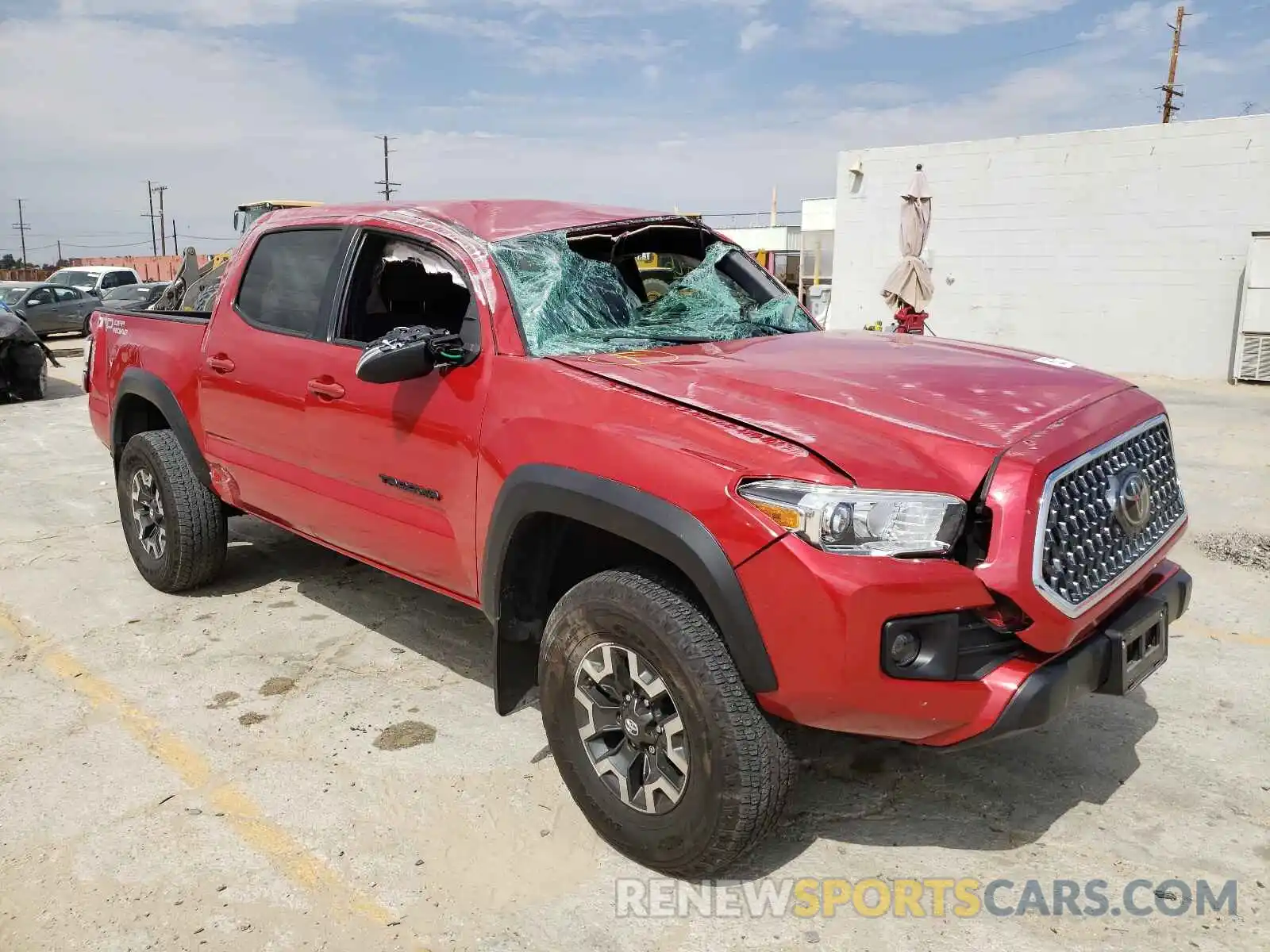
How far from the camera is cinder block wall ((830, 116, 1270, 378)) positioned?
46.8 ft

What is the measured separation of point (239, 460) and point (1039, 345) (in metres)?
15.0

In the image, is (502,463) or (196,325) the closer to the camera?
(502,463)

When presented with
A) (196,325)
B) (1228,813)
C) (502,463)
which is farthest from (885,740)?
(196,325)

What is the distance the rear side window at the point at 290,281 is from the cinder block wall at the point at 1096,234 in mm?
14455

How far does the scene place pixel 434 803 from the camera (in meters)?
3.08

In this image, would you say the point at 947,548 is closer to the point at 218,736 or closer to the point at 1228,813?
the point at 1228,813

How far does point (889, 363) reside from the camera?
3.05 meters

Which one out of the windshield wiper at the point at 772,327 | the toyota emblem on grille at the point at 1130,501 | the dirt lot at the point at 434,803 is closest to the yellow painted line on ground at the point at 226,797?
Result: the dirt lot at the point at 434,803

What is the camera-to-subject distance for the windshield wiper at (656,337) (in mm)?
3355

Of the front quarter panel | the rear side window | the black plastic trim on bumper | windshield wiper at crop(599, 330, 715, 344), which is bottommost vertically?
the black plastic trim on bumper

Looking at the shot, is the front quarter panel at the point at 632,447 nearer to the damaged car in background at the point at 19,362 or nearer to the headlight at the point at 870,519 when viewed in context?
the headlight at the point at 870,519

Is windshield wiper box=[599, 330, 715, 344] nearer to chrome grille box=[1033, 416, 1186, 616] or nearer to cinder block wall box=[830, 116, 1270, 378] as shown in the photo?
chrome grille box=[1033, 416, 1186, 616]

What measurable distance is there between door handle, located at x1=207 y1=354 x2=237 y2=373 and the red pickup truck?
0.16 m

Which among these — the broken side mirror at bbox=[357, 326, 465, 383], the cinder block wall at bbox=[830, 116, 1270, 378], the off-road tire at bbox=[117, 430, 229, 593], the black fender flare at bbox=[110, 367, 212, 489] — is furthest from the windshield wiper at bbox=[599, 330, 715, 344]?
the cinder block wall at bbox=[830, 116, 1270, 378]
